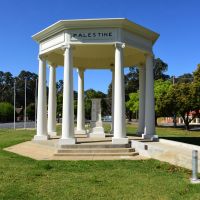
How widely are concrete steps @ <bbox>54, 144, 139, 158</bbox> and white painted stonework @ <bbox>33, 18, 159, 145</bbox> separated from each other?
2.00ft

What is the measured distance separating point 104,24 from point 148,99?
17.7 ft

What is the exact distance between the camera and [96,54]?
82.8 feet

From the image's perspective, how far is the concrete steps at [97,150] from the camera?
17.4 meters

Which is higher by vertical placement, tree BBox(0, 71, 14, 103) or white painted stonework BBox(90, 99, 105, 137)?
tree BBox(0, 71, 14, 103)

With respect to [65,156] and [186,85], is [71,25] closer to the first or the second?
[65,156]

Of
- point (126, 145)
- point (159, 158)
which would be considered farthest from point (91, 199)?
point (126, 145)

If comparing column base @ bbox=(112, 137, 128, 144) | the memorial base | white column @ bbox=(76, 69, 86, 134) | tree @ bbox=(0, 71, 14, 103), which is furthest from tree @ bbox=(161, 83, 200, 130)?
tree @ bbox=(0, 71, 14, 103)

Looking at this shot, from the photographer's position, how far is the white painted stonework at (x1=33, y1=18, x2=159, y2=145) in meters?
19.1

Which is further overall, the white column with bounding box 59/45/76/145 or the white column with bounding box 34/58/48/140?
the white column with bounding box 34/58/48/140

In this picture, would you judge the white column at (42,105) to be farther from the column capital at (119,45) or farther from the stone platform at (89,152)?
the column capital at (119,45)

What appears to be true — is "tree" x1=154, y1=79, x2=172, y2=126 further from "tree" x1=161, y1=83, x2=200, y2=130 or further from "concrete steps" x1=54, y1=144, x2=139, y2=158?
"concrete steps" x1=54, y1=144, x2=139, y2=158

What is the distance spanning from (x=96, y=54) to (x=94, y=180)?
14646 millimetres

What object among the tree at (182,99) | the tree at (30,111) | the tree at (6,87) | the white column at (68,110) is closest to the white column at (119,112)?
the white column at (68,110)

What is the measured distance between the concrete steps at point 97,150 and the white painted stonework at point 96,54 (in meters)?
0.61
